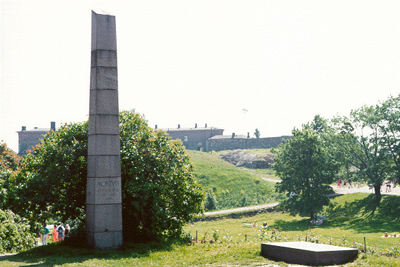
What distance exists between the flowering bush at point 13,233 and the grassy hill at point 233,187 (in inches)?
1150

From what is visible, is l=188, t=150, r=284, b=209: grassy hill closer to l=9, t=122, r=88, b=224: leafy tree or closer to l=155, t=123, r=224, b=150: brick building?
l=9, t=122, r=88, b=224: leafy tree

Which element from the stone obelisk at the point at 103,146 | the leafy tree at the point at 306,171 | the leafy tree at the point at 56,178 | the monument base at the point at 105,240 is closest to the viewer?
the monument base at the point at 105,240

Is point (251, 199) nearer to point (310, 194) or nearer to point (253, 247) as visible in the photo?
point (310, 194)

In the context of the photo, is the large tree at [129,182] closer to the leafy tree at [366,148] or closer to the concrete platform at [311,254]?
the concrete platform at [311,254]

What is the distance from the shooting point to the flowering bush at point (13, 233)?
54.6ft

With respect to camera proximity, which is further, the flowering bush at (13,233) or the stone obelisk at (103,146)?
the flowering bush at (13,233)

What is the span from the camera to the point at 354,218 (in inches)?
1437

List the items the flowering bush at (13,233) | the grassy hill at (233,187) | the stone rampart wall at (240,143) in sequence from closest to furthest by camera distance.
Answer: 1. the flowering bush at (13,233)
2. the grassy hill at (233,187)
3. the stone rampart wall at (240,143)

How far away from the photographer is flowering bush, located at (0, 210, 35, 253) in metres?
16.7

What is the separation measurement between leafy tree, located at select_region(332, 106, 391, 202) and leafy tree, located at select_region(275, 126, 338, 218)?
204cm

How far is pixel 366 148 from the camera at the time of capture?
40.5 meters

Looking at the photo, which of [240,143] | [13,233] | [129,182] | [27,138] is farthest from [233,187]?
[27,138]

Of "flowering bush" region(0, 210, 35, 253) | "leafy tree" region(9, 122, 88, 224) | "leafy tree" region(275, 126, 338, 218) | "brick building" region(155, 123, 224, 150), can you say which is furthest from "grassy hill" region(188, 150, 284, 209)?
"brick building" region(155, 123, 224, 150)

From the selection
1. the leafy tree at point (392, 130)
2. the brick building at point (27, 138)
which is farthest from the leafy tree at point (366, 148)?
the brick building at point (27, 138)
